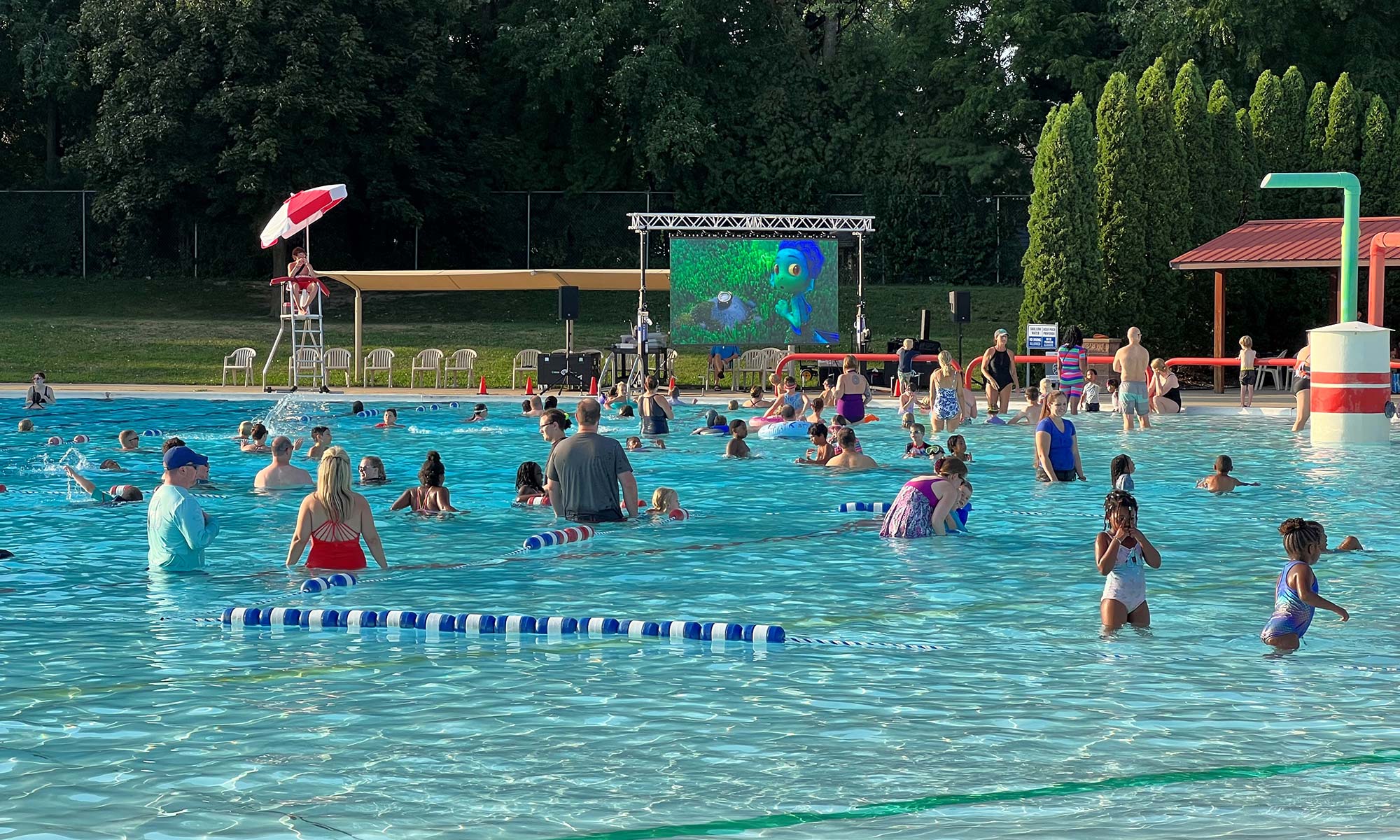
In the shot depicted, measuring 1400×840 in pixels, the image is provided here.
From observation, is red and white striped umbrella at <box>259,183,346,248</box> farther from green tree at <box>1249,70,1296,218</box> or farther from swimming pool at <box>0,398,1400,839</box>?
green tree at <box>1249,70,1296,218</box>

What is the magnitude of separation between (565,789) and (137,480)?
13891 mm

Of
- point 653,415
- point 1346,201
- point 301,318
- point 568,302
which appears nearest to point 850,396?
point 653,415

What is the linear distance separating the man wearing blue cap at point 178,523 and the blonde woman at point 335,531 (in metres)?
0.77

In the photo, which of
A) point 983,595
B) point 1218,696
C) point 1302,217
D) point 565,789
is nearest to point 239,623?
point 565,789

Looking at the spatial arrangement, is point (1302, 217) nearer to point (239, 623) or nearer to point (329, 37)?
point (329, 37)

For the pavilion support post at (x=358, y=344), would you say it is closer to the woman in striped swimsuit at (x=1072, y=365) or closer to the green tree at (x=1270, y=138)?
the woman in striped swimsuit at (x=1072, y=365)

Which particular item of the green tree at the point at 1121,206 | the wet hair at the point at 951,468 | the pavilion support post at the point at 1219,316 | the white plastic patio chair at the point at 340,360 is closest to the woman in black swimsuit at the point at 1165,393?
the pavilion support post at the point at 1219,316

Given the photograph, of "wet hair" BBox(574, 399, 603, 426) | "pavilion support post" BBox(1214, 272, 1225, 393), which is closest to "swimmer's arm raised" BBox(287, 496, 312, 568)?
"wet hair" BBox(574, 399, 603, 426)

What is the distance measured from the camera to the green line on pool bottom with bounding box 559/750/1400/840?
6727mm

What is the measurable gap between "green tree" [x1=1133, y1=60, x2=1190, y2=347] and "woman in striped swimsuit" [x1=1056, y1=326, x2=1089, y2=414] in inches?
208

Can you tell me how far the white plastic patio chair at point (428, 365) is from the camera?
1342 inches

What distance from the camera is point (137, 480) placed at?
65.0ft

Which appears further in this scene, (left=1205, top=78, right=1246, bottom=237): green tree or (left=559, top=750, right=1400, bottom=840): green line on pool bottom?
(left=1205, top=78, right=1246, bottom=237): green tree

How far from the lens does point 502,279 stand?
3581cm
